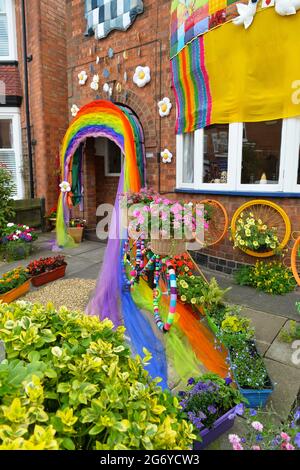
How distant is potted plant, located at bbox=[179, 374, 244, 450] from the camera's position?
165 centimetres

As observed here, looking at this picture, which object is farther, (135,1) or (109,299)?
(135,1)

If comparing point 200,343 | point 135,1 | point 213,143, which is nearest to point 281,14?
point 213,143

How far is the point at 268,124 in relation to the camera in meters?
4.21

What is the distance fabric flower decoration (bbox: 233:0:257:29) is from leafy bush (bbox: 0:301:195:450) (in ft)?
13.4

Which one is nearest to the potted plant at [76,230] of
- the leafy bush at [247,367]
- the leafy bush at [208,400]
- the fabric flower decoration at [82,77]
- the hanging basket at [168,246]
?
the fabric flower decoration at [82,77]

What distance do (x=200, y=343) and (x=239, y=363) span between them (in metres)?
0.42

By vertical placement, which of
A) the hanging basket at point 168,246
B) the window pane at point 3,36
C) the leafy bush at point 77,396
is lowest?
the leafy bush at point 77,396

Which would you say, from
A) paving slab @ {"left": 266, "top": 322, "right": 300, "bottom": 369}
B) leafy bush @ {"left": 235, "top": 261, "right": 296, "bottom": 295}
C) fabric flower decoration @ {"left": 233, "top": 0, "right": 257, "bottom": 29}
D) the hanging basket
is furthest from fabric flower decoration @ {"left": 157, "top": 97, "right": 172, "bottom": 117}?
paving slab @ {"left": 266, "top": 322, "right": 300, "bottom": 369}

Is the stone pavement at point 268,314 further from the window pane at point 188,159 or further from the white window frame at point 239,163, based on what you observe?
the window pane at point 188,159

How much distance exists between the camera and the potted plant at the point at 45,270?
4.40 m

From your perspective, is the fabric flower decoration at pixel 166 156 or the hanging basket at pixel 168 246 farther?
the fabric flower decoration at pixel 166 156

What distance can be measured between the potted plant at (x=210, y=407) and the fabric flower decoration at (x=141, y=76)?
16.6 feet

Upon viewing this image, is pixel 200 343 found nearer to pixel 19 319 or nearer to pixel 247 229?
pixel 19 319

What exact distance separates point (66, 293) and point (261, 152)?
10.9ft
